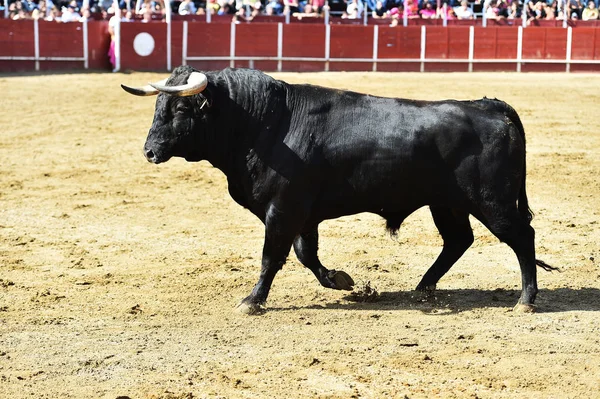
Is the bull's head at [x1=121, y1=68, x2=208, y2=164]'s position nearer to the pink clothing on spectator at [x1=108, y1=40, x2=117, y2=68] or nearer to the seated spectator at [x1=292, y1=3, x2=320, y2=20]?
the pink clothing on spectator at [x1=108, y1=40, x2=117, y2=68]

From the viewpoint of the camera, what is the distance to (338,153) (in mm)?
6602

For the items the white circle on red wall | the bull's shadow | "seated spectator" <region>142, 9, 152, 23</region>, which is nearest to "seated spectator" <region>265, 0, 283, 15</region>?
"seated spectator" <region>142, 9, 152, 23</region>

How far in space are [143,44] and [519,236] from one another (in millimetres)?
17162

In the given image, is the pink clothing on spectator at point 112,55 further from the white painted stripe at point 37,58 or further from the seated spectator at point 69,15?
the seated spectator at point 69,15

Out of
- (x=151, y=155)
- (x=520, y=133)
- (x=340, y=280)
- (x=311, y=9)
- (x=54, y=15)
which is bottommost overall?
(x=340, y=280)

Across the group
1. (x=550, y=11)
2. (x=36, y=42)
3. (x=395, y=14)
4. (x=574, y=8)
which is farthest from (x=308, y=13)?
(x=574, y=8)

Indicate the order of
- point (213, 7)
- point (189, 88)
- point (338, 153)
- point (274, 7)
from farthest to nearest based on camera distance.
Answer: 1. point (274, 7)
2. point (213, 7)
3. point (338, 153)
4. point (189, 88)

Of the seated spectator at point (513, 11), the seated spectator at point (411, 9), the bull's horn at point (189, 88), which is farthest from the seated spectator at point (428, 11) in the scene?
the bull's horn at point (189, 88)

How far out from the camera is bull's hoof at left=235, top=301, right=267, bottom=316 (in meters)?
6.55

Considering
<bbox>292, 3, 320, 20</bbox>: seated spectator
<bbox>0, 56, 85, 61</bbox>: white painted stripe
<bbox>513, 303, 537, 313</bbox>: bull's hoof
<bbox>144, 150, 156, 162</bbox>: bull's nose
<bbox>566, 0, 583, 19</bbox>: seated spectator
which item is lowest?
<bbox>513, 303, 537, 313</bbox>: bull's hoof

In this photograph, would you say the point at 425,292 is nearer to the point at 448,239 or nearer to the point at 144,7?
the point at 448,239

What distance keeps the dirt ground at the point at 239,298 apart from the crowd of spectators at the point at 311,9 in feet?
33.7

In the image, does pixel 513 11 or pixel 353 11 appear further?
pixel 513 11

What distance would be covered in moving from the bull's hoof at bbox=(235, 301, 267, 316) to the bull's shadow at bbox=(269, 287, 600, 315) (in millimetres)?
121
